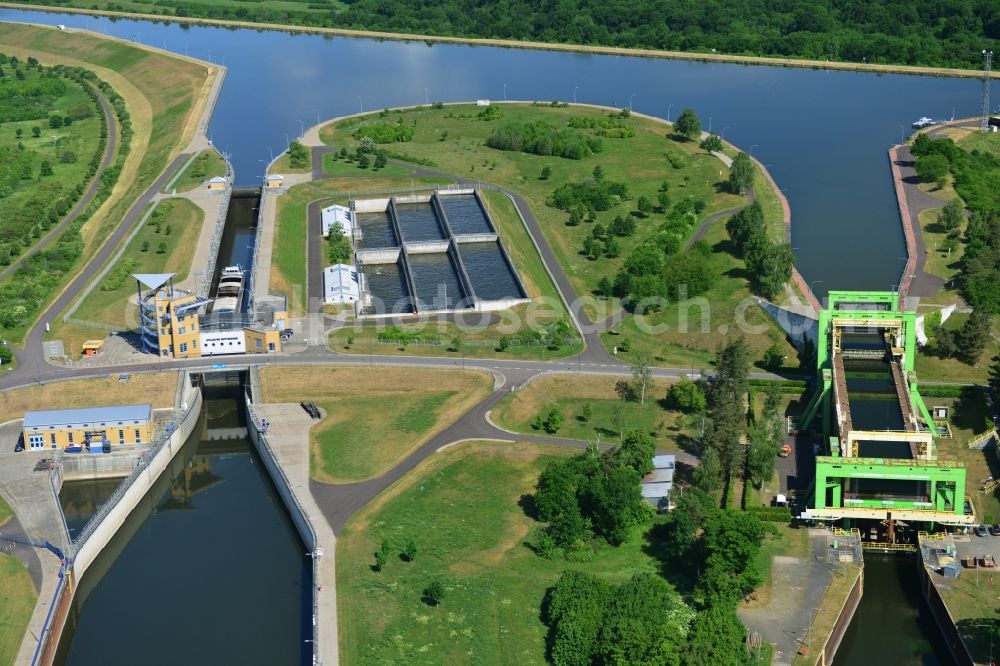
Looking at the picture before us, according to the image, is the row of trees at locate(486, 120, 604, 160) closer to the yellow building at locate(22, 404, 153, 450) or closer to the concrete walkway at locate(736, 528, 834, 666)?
the yellow building at locate(22, 404, 153, 450)

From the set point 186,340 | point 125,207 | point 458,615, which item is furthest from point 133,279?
point 458,615

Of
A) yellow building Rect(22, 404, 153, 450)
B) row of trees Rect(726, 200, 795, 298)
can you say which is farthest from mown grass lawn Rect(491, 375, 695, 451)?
yellow building Rect(22, 404, 153, 450)

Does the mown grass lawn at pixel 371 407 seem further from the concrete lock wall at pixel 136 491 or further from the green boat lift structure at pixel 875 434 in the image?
the green boat lift structure at pixel 875 434

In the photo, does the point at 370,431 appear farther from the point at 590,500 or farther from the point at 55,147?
the point at 55,147

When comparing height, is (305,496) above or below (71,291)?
below

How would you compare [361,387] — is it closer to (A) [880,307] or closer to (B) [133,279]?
(B) [133,279]

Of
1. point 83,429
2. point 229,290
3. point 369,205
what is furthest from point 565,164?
point 83,429
